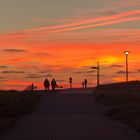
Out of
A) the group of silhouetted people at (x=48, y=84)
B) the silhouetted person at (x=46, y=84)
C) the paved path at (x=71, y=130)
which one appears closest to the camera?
the paved path at (x=71, y=130)

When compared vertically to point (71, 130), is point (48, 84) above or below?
below

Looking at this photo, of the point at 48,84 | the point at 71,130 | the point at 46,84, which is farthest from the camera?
the point at 48,84

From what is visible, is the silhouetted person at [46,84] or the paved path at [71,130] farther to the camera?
the silhouetted person at [46,84]

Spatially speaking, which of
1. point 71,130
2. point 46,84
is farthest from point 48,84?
point 71,130

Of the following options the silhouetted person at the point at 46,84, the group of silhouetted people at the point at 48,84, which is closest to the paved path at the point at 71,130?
the group of silhouetted people at the point at 48,84

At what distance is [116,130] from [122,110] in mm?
9607

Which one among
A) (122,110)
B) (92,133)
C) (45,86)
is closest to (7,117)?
(122,110)

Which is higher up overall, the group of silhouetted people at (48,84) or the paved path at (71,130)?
the paved path at (71,130)

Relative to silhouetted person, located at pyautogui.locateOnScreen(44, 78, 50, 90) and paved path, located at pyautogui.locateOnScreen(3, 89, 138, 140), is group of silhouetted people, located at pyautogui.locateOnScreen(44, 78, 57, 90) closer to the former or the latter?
silhouetted person, located at pyautogui.locateOnScreen(44, 78, 50, 90)

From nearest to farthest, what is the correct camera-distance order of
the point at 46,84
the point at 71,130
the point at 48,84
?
1. the point at 71,130
2. the point at 46,84
3. the point at 48,84

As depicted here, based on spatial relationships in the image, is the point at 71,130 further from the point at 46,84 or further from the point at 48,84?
the point at 48,84

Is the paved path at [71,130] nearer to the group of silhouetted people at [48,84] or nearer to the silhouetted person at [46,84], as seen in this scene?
the group of silhouetted people at [48,84]

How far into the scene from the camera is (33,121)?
28.2 meters

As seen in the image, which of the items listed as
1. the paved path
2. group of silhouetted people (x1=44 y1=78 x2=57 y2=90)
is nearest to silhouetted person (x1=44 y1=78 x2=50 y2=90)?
group of silhouetted people (x1=44 y1=78 x2=57 y2=90)
